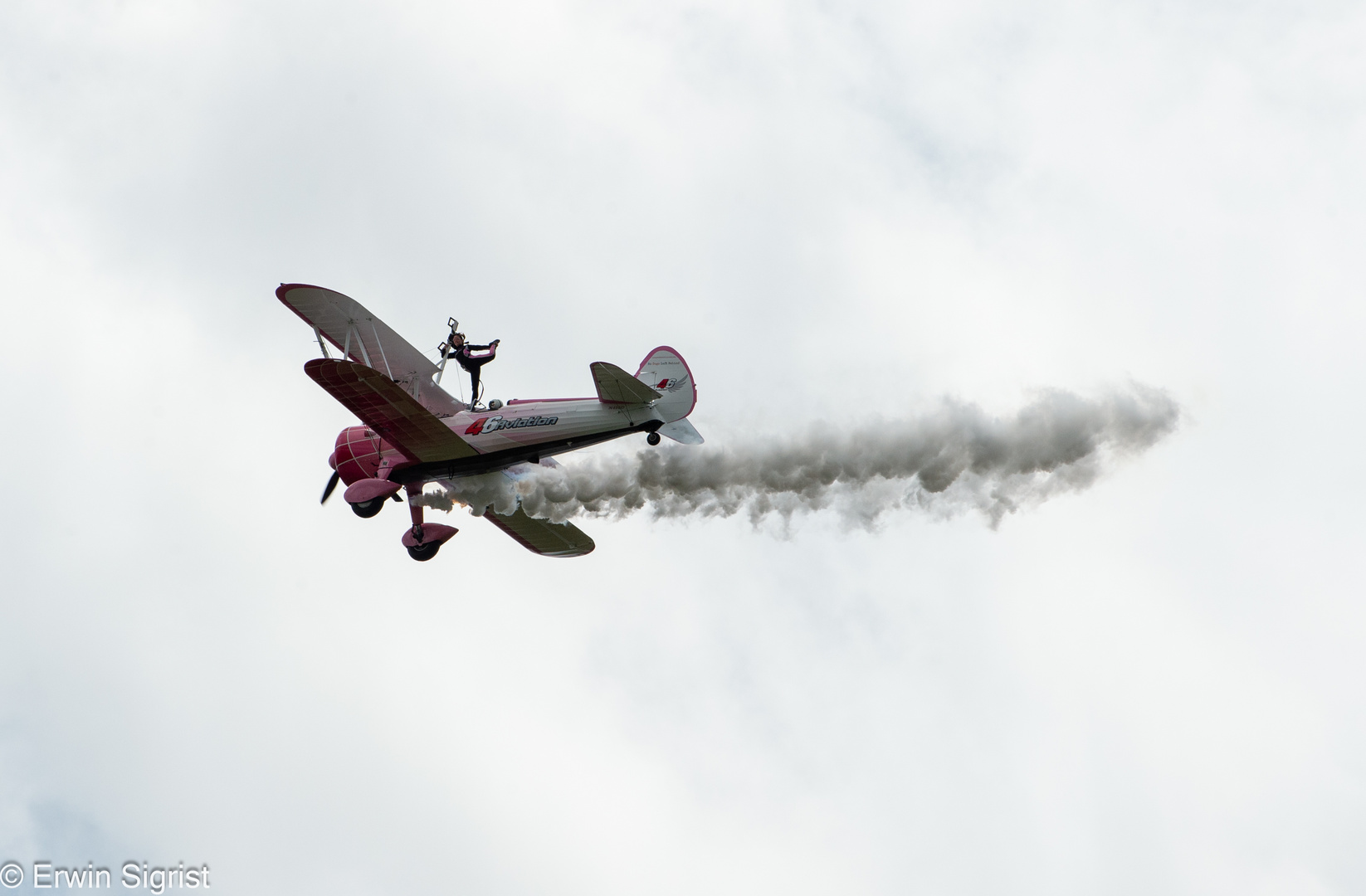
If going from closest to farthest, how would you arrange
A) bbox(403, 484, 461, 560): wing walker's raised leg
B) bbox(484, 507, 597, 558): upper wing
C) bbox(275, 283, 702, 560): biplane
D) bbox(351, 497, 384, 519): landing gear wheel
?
bbox(275, 283, 702, 560): biplane
bbox(351, 497, 384, 519): landing gear wheel
bbox(403, 484, 461, 560): wing walker's raised leg
bbox(484, 507, 597, 558): upper wing

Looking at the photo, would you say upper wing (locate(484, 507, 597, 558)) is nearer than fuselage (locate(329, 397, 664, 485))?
No

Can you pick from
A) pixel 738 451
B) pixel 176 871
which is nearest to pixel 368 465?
pixel 738 451

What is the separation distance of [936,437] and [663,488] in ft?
15.9

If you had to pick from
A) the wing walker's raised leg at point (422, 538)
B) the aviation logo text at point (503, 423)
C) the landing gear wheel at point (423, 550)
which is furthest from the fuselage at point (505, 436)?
the landing gear wheel at point (423, 550)

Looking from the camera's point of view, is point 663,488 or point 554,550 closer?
point 663,488

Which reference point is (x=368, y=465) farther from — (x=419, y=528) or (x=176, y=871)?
(x=176, y=871)

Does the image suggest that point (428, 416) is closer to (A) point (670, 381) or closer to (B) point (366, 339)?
(B) point (366, 339)

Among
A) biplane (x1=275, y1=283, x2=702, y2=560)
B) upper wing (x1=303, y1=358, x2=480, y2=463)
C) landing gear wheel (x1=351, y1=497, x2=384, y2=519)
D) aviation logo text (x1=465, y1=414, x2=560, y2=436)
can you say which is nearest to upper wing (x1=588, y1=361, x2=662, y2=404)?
biplane (x1=275, y1=283, x2=702, y2=560)

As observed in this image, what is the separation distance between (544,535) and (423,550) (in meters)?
2.99

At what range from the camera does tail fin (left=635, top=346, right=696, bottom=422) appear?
21.3m

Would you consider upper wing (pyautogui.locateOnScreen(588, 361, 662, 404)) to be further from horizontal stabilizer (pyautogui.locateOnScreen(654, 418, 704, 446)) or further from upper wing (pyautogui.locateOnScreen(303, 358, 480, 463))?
upper wing (pyautogui.locateOnScreen(303, 358, 480, 463))

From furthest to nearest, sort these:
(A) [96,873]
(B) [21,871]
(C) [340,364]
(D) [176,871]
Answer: (D) [176,871] → (A) [96,873] → (B) [21,871] → (C) [340,364]

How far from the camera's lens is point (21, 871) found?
2158 centimetres

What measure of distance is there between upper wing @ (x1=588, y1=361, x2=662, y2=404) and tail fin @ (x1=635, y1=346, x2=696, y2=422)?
0.22 metres
